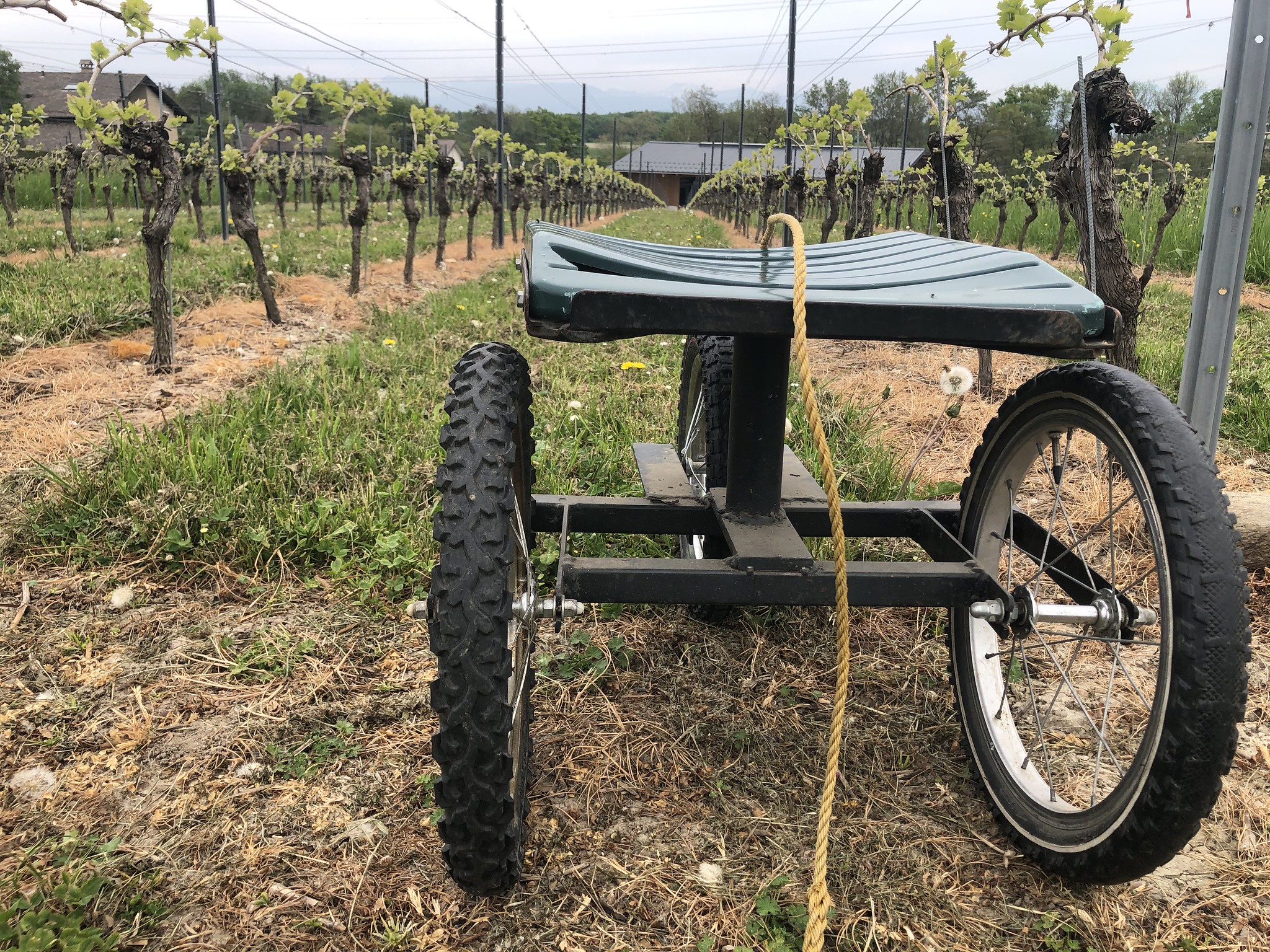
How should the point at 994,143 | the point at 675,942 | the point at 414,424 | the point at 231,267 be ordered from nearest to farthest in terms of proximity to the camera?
the point at 675,942 → the point at 414,424 → the point at 231,267 → the point at 994,143

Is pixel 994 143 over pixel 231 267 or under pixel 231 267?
over

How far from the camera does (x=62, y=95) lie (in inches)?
1781

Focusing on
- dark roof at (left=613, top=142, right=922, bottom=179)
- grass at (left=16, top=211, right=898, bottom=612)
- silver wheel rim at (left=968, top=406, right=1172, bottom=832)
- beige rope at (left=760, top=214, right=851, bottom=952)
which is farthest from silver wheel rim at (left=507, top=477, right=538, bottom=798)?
dark roof at (left=613, top=142, right=922, bottom=179)

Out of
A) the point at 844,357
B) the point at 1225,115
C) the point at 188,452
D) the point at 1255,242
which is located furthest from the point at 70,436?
the point at 1255,242

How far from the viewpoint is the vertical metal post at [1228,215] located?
268 cm

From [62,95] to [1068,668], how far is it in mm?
57368

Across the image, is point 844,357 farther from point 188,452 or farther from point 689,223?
point 689,223

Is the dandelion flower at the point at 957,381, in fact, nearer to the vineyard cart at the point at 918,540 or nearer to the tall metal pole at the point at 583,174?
the vineyard cart at the point at 918,540

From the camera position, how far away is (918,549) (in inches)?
124

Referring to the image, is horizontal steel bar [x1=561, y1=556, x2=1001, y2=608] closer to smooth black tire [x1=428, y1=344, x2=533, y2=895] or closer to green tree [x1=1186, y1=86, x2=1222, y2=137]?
smooth black tire [x1=428, y1=344, x2=533, y2=895]

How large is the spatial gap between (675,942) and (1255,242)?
1178 cm

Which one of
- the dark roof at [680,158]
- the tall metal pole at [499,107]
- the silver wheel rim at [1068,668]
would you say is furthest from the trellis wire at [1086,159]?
the dark roof at [680,158]

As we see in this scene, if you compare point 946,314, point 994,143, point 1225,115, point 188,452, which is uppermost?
point 994,143

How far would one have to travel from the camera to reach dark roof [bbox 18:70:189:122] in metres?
37.9
